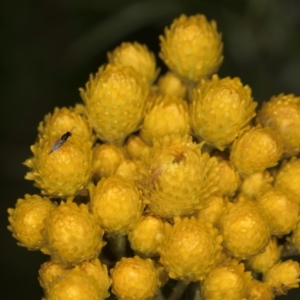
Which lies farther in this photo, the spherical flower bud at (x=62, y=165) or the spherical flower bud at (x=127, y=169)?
the spherical flower bud at (x=127, y=169)

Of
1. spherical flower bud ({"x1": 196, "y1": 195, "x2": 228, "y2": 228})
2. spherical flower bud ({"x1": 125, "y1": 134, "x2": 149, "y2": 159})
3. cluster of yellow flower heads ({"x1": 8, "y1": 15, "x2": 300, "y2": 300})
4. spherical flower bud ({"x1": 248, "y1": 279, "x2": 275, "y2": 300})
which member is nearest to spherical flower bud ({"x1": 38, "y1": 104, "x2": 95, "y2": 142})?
cluster of yellow flower heads ({"x1": 8, "y1": 15, "x2": 300, "y2": 300})

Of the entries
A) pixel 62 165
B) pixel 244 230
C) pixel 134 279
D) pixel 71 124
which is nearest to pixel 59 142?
pixel 62 165

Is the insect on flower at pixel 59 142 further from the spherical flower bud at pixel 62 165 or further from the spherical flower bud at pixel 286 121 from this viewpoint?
the spherical flower bud at pixel 286 121

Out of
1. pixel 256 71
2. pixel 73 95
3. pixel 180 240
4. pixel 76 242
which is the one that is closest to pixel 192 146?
pixel 180 240

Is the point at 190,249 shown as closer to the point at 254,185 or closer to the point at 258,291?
the point at 258,291

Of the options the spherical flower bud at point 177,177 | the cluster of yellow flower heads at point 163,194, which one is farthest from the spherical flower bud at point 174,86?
the spherical flower bud at point 177,177

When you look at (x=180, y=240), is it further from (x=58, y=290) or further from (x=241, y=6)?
(x=241, y=6)
